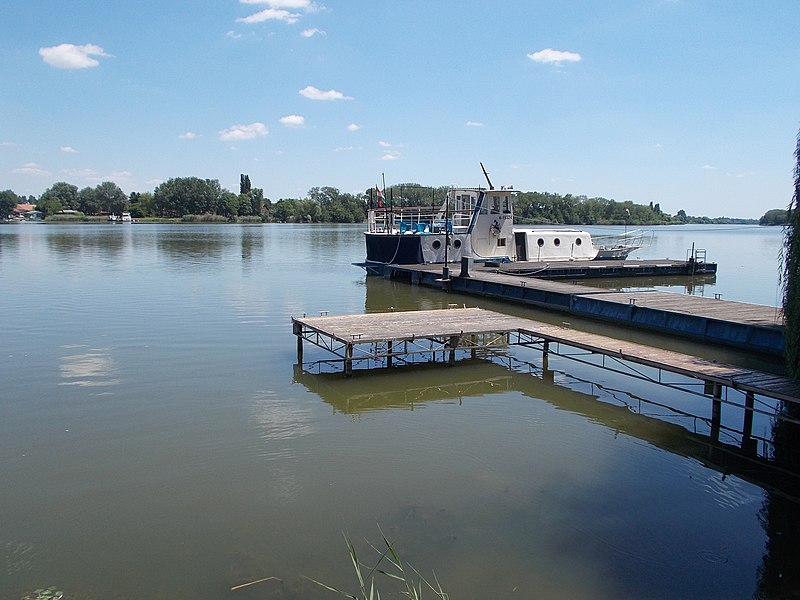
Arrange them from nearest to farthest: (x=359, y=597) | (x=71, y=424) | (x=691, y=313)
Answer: (x=359, y=597), (x=71, y=424), (x=691, y=313)

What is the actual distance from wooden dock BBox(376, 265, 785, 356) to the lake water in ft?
2.45

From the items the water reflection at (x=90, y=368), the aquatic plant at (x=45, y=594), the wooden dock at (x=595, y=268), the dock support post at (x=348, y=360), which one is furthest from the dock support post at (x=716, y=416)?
the wooden dock at (x=595, y=268)

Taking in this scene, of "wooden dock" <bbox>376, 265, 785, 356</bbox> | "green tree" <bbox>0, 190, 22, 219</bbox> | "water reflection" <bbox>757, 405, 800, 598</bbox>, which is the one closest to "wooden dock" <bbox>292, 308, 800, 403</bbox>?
"water reflection" <bbox>757, 405, 800, 598</bbox>

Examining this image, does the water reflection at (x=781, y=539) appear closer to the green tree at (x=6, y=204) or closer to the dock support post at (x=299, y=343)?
the dock support post at (x=299, y=343)

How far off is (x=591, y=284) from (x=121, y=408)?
26912 millimetres

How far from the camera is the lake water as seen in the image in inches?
270

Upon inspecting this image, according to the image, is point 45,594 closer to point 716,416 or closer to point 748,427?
point 716,416

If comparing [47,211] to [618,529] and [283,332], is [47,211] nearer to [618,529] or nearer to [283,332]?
[283,332]

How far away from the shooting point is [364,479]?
913cm

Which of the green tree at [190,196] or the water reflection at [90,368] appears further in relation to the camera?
the green tree at [190,196]

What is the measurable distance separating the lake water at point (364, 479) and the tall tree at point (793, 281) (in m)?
1.67

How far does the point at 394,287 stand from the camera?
32.7m

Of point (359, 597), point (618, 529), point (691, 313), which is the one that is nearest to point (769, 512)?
point (618, 529)

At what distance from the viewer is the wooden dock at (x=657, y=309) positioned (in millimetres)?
16156
